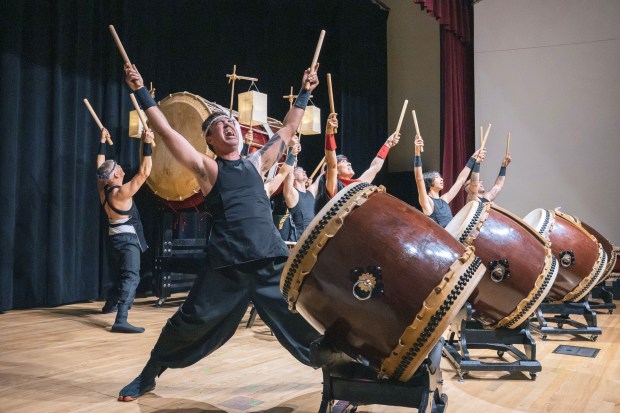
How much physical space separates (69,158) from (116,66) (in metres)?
1.08

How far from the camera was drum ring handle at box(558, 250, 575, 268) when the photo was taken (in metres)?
3.46

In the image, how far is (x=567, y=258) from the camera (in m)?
3.46

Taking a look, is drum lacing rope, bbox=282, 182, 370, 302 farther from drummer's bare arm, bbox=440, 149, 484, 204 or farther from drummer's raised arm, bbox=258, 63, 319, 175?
drummer's bare arm, bbox=440, 149, 484, 204

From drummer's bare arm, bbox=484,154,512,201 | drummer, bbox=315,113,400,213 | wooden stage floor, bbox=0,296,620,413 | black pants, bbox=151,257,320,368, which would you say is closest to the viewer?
black pants, bbox=151,257,320,368

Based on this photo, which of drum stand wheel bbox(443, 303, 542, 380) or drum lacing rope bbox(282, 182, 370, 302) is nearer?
drum lacing rope bbox(282, 182, 370, 302)

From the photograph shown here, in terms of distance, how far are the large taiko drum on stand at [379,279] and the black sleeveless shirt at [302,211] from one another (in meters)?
2.59

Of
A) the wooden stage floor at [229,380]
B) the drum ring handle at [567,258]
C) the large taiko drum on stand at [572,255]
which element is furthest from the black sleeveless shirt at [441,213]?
the wooden stage floor at [229,380]

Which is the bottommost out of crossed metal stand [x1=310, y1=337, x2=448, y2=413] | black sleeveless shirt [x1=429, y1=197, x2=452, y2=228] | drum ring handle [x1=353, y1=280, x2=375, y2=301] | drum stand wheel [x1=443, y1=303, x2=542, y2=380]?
drum stand wheel [x1=443, y1=303, x2=542, y2=380]

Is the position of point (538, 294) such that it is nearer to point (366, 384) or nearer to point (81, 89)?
point (366, 384)

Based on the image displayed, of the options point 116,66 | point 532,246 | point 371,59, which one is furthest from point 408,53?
point 532,246

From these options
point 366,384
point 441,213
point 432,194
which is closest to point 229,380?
point 366,384

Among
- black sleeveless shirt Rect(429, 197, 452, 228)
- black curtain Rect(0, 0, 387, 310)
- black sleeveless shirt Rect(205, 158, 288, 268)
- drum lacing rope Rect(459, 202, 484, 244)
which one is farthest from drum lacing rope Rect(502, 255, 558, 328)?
→ black curtain Rect(0, 0, 387, 310)

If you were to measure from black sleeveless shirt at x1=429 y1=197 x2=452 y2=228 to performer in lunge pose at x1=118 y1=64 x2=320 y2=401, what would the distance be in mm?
2236

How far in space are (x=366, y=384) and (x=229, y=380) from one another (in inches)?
40.6
